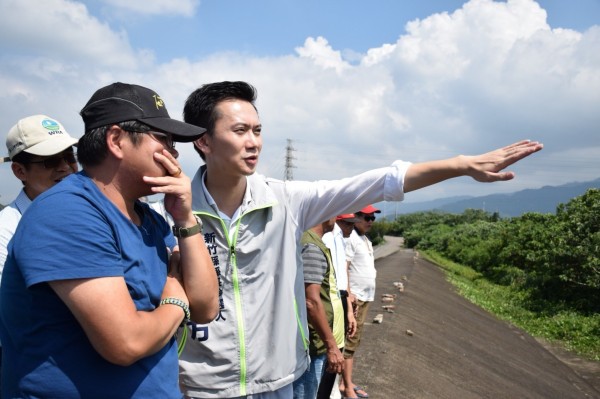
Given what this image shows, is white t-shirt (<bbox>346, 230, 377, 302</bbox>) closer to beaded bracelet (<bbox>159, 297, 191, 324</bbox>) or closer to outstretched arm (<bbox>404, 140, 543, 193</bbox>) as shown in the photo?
outstretched arm (<bbox>404, 140, 543, 193</bbox>)

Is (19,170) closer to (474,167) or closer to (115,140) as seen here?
(115,140)

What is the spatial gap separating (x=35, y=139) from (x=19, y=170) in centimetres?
22

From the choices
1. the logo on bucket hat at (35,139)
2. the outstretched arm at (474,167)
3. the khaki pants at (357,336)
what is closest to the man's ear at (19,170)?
the logo on bucket hat at (35,139)

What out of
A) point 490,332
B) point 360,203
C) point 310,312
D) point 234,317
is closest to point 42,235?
point 234,317

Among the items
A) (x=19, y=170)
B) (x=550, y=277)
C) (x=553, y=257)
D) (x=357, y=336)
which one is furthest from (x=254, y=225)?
(x=550, y=277)

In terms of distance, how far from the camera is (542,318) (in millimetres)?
18172

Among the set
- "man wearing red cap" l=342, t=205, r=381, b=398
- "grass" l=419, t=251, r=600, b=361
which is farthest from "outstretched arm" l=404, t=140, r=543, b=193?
"grass" l=419, t=251, r=600, b=361

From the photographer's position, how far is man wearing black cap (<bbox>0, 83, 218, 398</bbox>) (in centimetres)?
151

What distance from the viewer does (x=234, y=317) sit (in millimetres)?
2385

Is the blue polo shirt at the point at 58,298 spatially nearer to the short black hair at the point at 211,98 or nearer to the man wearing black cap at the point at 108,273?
the man wearing black cap at the point at 108,273

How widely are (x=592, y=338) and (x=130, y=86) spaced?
54.0 feet

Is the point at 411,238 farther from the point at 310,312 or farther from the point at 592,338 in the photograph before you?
the point at 310,312

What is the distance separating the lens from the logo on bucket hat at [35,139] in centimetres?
279

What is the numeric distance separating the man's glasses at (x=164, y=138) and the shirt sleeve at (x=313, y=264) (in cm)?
203
